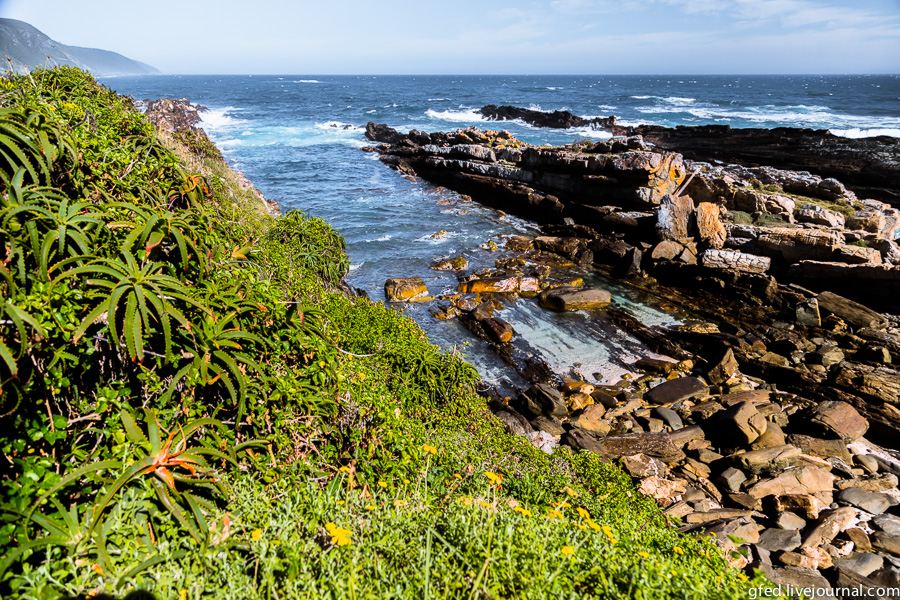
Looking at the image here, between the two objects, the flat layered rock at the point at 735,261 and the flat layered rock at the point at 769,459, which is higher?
the flat layered rock at the point at 735,261

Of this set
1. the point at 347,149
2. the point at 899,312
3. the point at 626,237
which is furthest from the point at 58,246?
the point at 347,149

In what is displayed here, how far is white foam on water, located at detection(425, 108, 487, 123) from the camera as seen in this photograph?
192 ft

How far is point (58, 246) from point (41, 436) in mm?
927

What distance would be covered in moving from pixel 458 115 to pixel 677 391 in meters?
59.3

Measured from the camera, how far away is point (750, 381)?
1038 centimetres

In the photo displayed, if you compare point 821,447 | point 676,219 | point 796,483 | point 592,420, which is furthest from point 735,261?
point 796,483

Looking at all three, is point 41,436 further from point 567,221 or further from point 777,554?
point 567,221

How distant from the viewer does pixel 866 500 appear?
22.0 ft

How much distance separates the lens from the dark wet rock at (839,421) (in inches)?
324

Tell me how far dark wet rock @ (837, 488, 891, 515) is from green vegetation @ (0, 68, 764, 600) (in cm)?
511

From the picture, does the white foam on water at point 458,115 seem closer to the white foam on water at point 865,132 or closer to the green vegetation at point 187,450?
the white foam on water at point 865,132

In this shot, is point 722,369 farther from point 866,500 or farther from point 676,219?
point 676,219

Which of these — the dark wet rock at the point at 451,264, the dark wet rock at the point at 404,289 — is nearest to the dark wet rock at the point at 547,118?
the dark wet rock at the point at 451,264

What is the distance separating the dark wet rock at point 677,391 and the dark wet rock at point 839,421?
1920 mm
